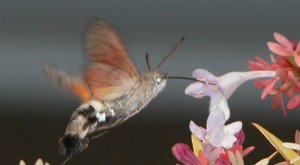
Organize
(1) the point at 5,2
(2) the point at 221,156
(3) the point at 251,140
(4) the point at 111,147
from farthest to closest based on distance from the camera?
(1) the point at 5,2
(4) the point at 111,147
(3) the point at 251,140
(2) the point at 221,156

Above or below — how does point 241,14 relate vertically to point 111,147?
above

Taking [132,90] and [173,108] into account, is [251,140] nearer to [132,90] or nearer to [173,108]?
[173,108]

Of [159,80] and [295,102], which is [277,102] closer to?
[295,102]

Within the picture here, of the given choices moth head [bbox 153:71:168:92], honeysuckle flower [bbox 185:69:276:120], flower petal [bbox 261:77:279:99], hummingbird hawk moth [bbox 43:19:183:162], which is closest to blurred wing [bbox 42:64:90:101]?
hummingbird hawk moth [bbox 43:19:183:162]

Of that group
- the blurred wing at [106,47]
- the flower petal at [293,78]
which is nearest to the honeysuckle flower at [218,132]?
the flower petal at [293,78]

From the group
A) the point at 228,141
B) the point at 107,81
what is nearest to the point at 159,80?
the point at 107,81

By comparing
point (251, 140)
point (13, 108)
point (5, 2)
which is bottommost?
point (251, 140)

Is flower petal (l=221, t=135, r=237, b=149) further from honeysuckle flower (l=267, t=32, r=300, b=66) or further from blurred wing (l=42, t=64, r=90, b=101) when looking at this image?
blurred wing (l=42, t=64, r=90, b=101)

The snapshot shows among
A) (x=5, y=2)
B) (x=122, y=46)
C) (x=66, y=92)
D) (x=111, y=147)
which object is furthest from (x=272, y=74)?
(x=5, y=2)
